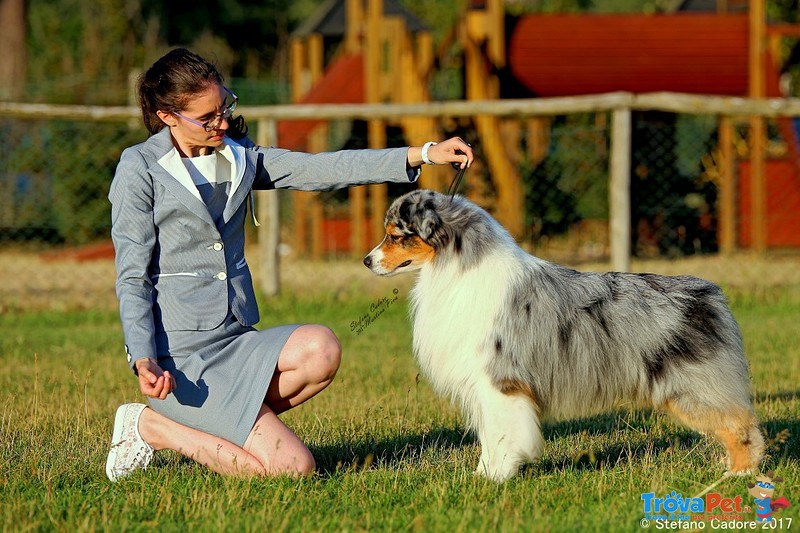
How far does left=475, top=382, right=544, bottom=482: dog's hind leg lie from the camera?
4.38 meters

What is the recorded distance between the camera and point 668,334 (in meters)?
4.52

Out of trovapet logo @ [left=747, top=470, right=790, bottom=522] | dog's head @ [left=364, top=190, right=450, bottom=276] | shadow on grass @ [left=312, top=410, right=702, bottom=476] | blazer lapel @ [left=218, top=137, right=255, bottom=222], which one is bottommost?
shadow on grass @ [left=312, top=410, right=702, bottom=476]

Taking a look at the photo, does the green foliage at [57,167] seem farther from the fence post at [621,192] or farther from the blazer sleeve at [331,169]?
the blazer sleeve at [331,169]

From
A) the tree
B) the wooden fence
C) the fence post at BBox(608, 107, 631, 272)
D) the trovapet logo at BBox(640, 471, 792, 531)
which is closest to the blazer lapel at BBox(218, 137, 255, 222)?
the trovapet logo at BBox(640, 471, 792, 531)

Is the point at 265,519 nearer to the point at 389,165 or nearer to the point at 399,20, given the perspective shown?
the point at 389,165

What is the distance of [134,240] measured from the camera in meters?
4.22

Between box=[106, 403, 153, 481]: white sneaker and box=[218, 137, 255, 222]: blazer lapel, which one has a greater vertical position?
box=[218, 137, 255, 222]: blazer lapel

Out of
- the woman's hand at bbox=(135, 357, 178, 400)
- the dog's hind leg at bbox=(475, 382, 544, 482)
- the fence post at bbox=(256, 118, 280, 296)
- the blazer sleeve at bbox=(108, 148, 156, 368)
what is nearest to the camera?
the woman's hand at bbox=(135, 357, 178, 400)

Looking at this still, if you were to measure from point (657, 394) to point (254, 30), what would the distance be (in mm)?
27159

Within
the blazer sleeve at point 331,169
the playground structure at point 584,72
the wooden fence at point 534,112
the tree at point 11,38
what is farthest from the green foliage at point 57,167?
the blazer sleeve at point 331,169

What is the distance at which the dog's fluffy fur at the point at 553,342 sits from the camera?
4.46m

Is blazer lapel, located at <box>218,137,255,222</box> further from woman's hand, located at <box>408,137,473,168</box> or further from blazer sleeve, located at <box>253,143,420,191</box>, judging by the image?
woman's hand, located at <box>408,137,473,168</box>

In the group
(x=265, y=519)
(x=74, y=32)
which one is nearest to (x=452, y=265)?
(x=265, y=519)

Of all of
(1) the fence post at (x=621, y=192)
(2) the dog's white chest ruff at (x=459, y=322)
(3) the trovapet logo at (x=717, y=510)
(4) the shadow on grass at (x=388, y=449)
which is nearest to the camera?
(3) the trovapet logo at (x=717, y=510)
